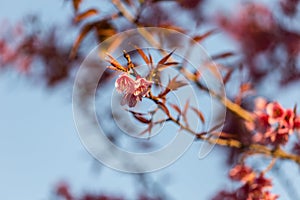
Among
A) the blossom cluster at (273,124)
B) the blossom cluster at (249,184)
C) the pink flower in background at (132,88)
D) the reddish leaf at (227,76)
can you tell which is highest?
the reddish leaf at (227,76)

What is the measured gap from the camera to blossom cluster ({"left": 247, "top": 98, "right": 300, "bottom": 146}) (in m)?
1.32

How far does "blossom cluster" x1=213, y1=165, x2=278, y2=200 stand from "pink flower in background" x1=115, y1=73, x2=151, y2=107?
1.70ft

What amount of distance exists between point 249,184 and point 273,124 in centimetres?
19

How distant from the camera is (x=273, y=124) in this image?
4.38ft

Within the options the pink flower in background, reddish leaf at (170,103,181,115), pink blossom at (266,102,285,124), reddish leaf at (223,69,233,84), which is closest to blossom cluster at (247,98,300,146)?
pink blossom at (266,102,285,124)

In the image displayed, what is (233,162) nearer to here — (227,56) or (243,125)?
(243,125)

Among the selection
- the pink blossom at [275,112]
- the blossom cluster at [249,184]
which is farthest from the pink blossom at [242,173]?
the pink blossom at [275,112]

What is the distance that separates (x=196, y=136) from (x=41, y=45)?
1001mm

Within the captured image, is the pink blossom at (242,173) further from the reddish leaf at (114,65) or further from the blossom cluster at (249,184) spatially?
the reddish leaf at (114,65)

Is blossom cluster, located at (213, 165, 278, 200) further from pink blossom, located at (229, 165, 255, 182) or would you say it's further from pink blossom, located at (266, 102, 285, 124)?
pink blossom, located at (266, 102, 285, 124)

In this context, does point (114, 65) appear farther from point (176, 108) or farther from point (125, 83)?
point (176, 108)

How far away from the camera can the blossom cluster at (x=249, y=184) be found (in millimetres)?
1338

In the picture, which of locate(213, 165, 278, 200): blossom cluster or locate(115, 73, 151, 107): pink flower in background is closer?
locate(115, 73, 151, 107): pink flower in background

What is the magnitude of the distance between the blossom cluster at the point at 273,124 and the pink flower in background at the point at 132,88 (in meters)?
0.50
